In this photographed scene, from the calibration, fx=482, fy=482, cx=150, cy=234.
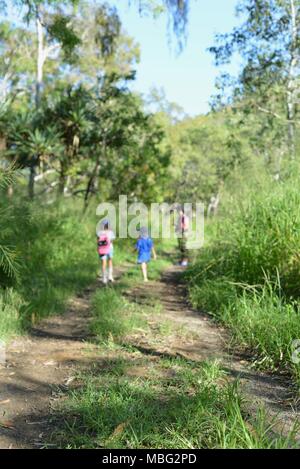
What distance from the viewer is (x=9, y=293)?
653 centimetres

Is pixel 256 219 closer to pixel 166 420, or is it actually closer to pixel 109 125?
pixel 166 420

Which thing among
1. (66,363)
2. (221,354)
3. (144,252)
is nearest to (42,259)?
(144,252)

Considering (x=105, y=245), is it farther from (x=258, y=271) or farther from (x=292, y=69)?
(x=292, y=69)

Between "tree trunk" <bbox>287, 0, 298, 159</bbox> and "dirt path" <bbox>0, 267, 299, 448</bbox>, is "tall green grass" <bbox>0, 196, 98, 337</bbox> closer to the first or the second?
"dirt path" <bbox>0, 267, 299, 448</bbox>

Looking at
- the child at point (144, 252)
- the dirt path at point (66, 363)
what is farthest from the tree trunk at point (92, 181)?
the dirt path at point (66, 363)

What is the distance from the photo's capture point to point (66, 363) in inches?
185

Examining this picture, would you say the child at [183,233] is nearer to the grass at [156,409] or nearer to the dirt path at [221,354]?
Answer: the dirt path at [221,354]

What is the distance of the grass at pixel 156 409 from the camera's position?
292 centimetres

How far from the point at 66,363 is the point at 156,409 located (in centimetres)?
158

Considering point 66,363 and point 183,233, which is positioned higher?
point 183,233

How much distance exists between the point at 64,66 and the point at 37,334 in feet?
79.7

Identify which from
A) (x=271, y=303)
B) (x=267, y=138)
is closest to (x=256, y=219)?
(x=271, y=303)

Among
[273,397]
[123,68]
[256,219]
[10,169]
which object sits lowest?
[273,397]

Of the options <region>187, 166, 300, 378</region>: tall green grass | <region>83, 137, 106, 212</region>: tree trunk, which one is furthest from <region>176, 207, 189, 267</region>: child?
<region>187, 166, 300, 378</region>: tall green grass
